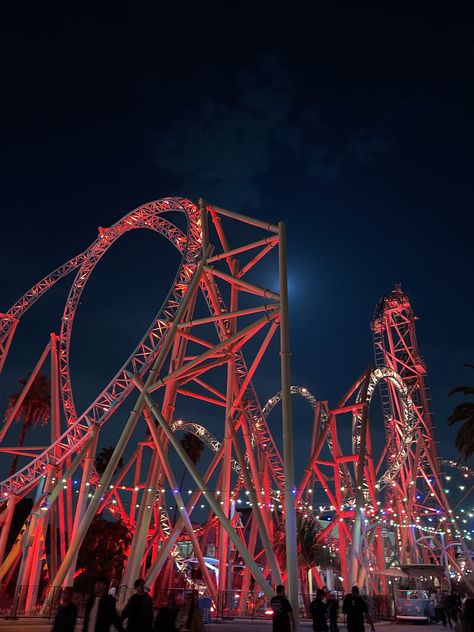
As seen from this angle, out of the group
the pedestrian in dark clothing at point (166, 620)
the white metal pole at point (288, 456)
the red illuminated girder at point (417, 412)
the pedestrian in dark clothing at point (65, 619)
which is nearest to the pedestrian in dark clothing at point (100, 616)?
the pedestrian in dark clothing at point (65, 619)

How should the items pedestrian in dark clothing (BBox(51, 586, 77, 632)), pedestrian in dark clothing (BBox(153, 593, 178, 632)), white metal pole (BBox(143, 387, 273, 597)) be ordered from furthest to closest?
white metal pole (BBox(143, 387, 273, 597)) < pedestrian in dark clothing (BBox(153, 593, 178, 632)) < pedestrian in dark clothing (BBox(51, 586, 77, 632))

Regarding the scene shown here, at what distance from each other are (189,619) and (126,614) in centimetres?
90

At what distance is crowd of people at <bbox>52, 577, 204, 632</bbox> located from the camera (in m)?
5.74

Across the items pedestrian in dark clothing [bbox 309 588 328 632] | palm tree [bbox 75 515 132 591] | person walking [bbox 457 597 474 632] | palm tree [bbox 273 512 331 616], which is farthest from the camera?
palm tree [bbox 75 515 132 591]

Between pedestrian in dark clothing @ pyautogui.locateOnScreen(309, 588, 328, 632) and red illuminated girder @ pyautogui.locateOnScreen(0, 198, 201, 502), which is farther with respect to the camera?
red illuminated girder @ pyautogui.locateOnScreen(0, 198, 201, 502)

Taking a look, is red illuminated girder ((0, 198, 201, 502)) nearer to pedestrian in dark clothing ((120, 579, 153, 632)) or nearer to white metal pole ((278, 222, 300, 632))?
white metal pole ((278, 222, 300, 632))

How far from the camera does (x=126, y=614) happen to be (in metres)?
6.26

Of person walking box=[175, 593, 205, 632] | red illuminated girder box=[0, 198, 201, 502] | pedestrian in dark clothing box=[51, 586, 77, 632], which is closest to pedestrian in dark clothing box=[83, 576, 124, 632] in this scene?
pedestrian in dark clothing box=[51, 586, 77, 632]

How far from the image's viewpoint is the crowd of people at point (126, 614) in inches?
226

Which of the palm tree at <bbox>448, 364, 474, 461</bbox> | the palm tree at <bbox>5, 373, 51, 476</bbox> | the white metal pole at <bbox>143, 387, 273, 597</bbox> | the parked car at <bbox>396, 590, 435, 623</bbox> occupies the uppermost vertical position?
the palm tree at <bbox>5, 373, 51, 476</bbox>

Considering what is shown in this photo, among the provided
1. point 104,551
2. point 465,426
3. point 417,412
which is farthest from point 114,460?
point 417,412

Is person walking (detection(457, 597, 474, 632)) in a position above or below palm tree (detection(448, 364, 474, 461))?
below

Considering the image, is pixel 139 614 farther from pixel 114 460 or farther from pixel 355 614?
pixel 114 460

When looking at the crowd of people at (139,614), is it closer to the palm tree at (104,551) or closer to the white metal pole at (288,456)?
the white metal pole at (288,456)
